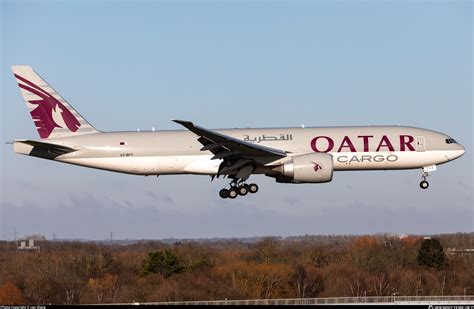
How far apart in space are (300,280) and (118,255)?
60.6 feet

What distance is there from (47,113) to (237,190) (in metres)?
13.0

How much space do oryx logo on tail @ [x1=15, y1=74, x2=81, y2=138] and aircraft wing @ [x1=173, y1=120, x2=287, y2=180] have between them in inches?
355

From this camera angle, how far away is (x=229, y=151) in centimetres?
5209

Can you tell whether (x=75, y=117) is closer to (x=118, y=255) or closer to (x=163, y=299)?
(x=163, y=299)

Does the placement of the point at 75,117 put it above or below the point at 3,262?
above

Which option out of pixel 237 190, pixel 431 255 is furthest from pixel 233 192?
pixel 431 255

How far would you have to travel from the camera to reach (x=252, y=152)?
51.5 m

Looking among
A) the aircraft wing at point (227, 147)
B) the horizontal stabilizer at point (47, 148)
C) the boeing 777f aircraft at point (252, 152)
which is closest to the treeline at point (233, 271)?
the horizontal stabilizer at point (47, 148)

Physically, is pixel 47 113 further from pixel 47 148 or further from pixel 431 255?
pixel 431 255

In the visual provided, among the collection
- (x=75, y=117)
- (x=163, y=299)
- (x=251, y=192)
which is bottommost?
(x=163, y=299)

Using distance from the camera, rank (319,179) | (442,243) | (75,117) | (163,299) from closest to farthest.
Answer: (319,179) → (75,117) → (163,299) → (442,243)

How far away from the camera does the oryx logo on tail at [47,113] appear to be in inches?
2203

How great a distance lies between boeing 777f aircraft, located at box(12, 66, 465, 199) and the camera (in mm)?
52719

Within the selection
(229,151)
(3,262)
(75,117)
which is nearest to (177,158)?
(229,151)
